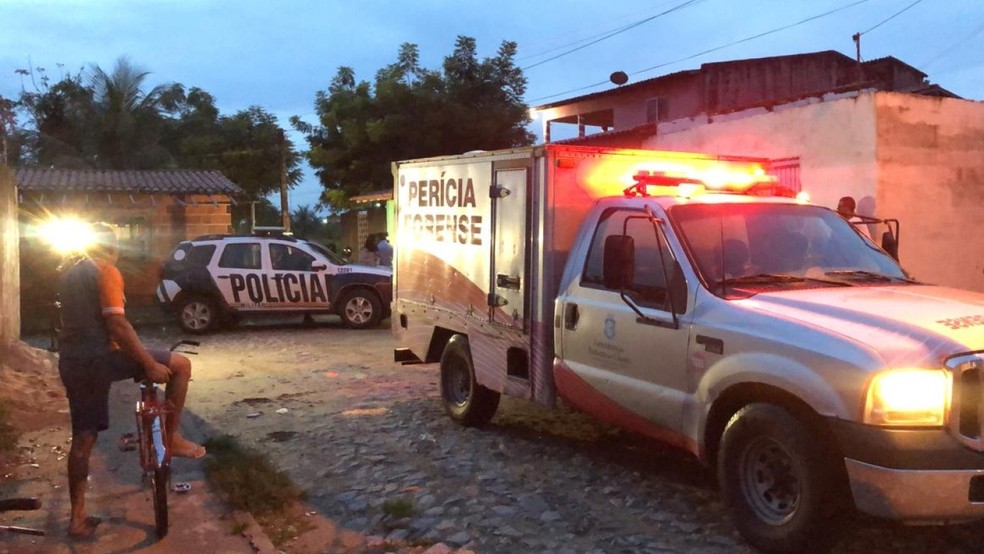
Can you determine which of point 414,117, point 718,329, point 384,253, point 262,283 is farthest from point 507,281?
point 414,117

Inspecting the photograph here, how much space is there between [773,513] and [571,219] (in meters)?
2.62

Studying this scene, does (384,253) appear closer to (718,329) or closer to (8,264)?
(8,264)

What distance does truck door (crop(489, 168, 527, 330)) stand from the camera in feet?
22.5

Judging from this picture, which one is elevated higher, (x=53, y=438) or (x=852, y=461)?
(x=852, y=461)

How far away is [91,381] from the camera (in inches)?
200

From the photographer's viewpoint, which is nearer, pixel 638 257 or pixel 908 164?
pixel 638 257

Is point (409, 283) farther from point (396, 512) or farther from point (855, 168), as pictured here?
point (855, 168)

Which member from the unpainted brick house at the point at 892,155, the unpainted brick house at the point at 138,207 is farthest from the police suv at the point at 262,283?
the unpainted brick house at the point at 892,155

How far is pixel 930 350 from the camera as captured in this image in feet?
13.6

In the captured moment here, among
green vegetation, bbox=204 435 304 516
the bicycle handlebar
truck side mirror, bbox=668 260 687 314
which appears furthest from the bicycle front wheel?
truck side mirror, bbox=668 260 687 314

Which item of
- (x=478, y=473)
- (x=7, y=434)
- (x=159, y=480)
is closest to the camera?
(x=159, y=480)

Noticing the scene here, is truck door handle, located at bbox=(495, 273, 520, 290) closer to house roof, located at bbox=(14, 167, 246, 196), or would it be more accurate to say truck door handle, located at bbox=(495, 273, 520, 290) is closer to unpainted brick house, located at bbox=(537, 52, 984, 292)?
unpainted brick house, located at bbox=(537, 52, 984, 292)

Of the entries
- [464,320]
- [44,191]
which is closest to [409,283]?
[464,320]

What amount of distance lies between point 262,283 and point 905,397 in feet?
41.7
